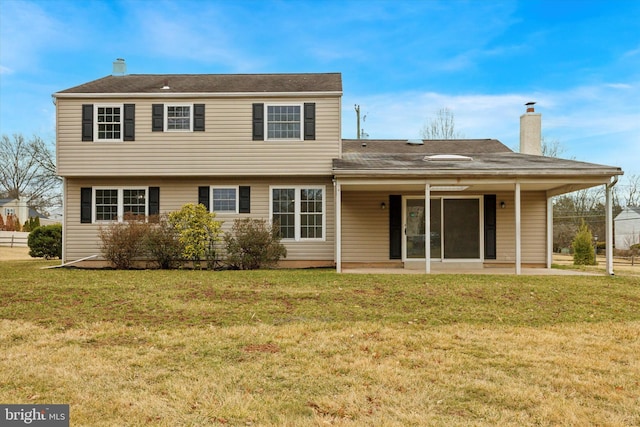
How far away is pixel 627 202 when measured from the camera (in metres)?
39.9

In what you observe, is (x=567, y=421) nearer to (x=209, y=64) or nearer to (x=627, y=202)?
(x=209, y=64)

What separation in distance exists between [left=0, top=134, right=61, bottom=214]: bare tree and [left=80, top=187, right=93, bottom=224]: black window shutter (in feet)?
84.7

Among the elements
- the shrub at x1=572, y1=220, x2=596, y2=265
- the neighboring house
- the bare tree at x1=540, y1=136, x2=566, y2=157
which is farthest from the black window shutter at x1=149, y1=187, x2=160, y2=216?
the neighboring house

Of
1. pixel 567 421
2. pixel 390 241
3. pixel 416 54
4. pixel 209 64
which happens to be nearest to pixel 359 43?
pixel 416 54

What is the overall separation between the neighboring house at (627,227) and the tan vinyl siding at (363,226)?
2969cm

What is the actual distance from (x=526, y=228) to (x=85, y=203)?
13.6 metres

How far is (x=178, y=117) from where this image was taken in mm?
13609

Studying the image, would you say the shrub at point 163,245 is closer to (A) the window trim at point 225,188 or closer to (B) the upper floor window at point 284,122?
(A) the window trim at point 225,188

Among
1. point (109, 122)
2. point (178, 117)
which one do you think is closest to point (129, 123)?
point (109, 122)

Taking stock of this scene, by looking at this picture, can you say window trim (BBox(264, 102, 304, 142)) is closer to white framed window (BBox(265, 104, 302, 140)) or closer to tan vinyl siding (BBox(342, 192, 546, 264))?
white framed window (BBox(265, 104, 302, 140))

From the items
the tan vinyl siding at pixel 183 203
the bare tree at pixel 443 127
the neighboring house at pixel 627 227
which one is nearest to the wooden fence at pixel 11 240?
the tan vinyl siding at pixel 183 203

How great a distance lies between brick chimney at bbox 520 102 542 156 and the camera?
49.4 feet

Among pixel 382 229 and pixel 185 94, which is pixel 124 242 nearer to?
pixel 185 94

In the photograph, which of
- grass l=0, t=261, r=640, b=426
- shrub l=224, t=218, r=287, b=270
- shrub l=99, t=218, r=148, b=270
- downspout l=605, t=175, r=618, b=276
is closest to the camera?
grass l=0, t=261, r=640, b=426
